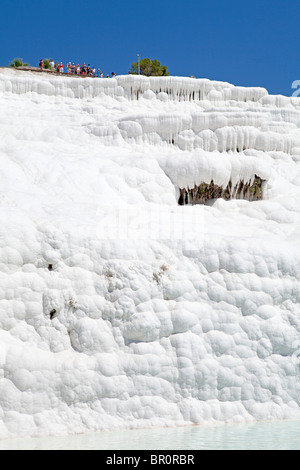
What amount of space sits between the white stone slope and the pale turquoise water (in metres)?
0.25

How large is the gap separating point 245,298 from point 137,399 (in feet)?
6.94

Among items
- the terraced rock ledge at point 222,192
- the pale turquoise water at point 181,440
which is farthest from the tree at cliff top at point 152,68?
the pale turquoise water at point 181,440

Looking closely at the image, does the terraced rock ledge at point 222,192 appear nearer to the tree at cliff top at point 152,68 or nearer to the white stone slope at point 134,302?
the white stone slope at point 134,302

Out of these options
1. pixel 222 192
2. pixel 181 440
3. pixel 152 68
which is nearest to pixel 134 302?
pixel 181 440

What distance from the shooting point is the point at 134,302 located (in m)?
7.33

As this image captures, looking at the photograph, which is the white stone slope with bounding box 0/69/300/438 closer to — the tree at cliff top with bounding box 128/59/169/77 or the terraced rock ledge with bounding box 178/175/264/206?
the terraced rock ledge with bounding box 178/175/264/206

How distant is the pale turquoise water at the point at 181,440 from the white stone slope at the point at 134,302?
9.9 inches

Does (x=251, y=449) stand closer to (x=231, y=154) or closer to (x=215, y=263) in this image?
(x=215, y=263)

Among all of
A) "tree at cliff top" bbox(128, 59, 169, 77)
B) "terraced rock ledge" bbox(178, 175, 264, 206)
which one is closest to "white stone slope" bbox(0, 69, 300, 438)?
"terraced rock ledge" bbox(178, 175, 264, 206)

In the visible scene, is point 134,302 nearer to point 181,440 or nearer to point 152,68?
point 181,440

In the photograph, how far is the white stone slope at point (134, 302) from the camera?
664 centimetres

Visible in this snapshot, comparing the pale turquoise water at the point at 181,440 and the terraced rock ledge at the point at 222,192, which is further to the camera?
the terraced rock ledge at the point at 222,192

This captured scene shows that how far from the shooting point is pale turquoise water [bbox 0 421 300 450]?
5645 millimetres

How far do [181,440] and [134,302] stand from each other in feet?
6.61
